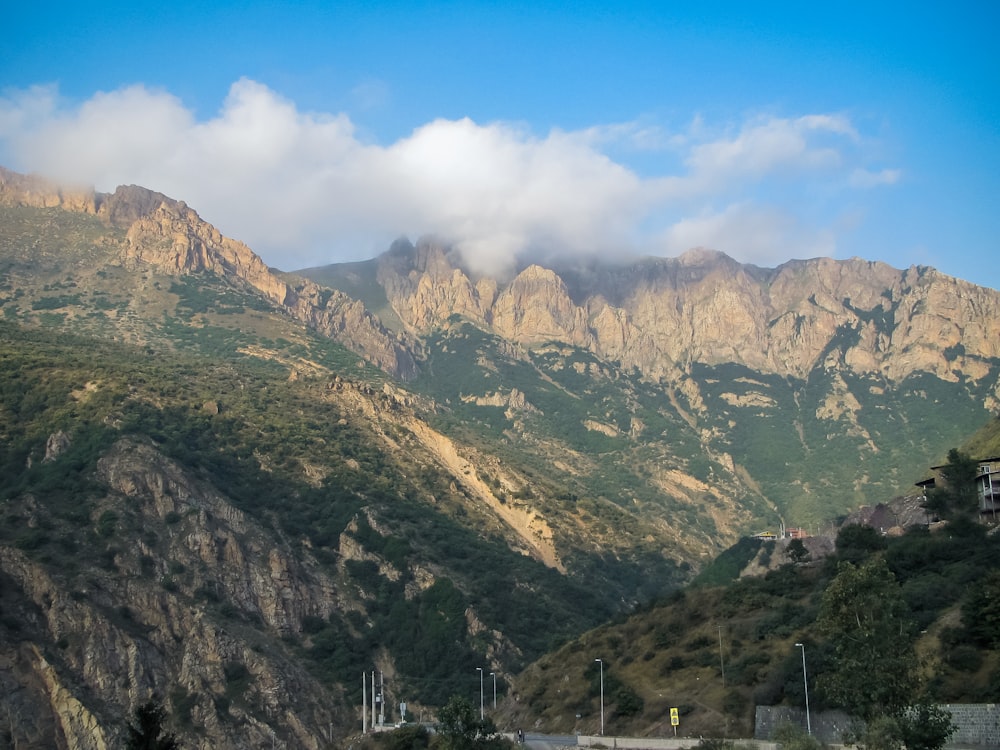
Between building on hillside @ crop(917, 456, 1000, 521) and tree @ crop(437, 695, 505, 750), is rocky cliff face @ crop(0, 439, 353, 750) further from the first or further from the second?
building on hillside @ crop(917, 456, 1000, 521)

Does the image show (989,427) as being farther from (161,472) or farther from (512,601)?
(161,472)

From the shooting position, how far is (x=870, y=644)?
4941 cm

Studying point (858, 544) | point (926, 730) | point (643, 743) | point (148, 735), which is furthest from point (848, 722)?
point (858, 544)

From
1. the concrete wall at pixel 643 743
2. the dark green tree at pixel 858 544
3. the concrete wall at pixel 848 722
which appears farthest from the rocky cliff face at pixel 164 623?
the dark green tree at pixel 858 544

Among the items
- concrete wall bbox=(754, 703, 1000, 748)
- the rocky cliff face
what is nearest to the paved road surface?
concrete wall bbox=(754, 703, 1000, 748)

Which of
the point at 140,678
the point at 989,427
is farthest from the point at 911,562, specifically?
the point at 140,678

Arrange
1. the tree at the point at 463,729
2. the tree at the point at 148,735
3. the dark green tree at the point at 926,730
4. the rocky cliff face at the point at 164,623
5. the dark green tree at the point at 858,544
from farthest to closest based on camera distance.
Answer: the rocky cliff face at the point at 164,623 → the dark green tree at the point at 858,544 → the tree at the point at 463,729 → the dark green tree at the point at 926,730 → the tree at the point at 148,735

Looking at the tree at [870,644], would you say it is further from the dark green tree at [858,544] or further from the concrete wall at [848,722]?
the dark green tree at [858,544]

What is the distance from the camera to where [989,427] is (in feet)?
396

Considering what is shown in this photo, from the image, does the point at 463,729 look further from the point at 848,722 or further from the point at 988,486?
the point at 988,486

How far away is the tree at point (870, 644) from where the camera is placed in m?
48.6

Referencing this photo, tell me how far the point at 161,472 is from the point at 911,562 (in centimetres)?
7664

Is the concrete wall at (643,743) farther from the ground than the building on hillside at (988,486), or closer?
closer

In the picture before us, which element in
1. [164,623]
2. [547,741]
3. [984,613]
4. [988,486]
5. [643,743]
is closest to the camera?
[984,613]
